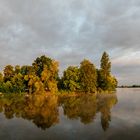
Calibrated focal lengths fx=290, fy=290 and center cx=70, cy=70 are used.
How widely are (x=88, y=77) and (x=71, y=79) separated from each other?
23.3ft

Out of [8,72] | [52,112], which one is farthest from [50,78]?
[52,112]

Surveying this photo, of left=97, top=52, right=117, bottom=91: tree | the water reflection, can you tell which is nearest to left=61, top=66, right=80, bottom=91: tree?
left=97, top=52, right=117, bottom=91: tree

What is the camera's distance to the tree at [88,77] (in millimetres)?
120375

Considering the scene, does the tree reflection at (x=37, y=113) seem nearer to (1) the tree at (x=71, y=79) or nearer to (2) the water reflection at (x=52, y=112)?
(2) the water reflection at (x=52, y=112)

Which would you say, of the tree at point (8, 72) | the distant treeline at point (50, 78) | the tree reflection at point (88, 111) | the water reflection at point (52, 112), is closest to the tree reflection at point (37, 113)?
the water reflection at point (52, 112)

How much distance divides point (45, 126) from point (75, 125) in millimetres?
3136

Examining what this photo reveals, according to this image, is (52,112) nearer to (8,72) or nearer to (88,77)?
(88,77)

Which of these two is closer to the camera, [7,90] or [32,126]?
[32,126]

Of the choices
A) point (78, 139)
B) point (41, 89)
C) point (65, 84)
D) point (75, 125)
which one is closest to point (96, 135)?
point (78, 139)

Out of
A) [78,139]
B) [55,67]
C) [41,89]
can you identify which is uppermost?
[55,67]

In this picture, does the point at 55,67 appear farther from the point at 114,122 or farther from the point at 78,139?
the point at 78,139

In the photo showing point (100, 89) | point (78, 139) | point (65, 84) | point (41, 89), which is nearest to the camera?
point (78, 139)

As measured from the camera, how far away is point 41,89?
106312 mm

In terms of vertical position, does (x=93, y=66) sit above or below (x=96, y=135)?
above
